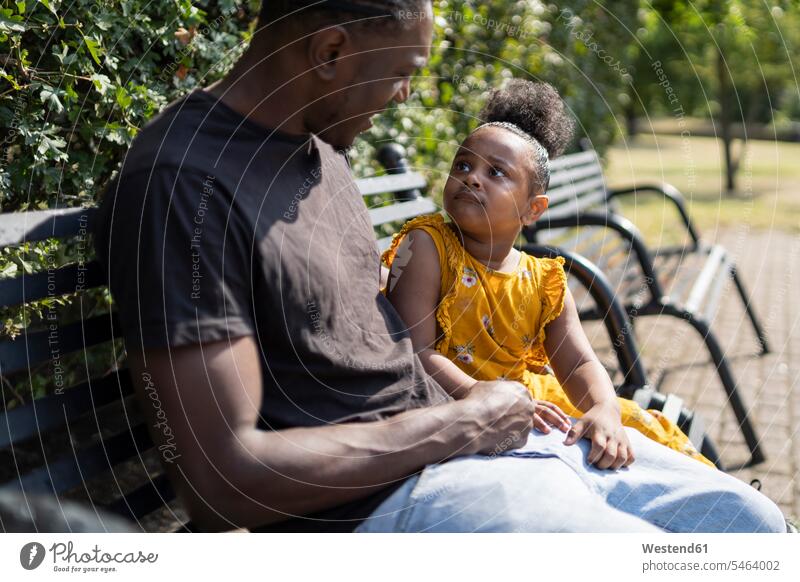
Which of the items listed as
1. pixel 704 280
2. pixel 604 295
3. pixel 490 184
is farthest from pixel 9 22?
pixel 704 280

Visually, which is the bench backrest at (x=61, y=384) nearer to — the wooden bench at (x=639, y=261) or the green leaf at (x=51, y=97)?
the green leaf at (x=51, y=97)

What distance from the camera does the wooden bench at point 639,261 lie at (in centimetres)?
A: 406

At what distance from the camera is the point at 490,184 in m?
2.37

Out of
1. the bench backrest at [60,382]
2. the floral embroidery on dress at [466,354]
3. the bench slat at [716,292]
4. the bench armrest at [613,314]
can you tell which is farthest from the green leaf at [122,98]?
the bench slat at [716,292]

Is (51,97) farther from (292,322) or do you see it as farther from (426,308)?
(426,308)

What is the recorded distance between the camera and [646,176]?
1889 centimetres

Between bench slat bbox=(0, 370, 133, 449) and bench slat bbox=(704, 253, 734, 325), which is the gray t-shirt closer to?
bench slat bbox=(0, 370, 133, 449)

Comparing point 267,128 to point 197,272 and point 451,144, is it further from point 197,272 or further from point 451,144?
point 451,144

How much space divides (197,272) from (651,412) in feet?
5.57

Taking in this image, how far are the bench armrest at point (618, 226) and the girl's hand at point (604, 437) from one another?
1902 mm

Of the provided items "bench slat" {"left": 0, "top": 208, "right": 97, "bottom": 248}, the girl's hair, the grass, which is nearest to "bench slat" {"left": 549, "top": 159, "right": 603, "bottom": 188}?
the grass

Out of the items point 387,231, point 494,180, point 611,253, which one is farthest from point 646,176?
point 494,180

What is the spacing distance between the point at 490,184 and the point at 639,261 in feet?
7.92

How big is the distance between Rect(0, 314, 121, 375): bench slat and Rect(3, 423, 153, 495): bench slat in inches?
8.5
